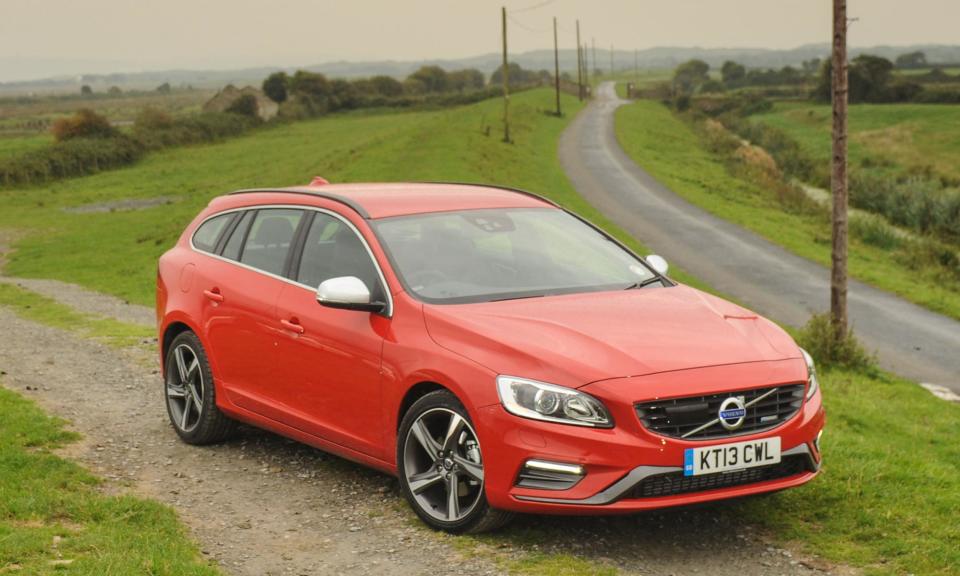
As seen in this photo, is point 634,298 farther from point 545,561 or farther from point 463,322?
point 545,561

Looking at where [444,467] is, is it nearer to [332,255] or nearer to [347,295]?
[347,295]

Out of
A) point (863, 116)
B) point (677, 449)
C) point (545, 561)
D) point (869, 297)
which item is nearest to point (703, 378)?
point (677, 449)

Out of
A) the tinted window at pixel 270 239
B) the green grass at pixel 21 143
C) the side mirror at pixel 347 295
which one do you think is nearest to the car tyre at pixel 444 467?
the side mirror at pixel 347 295

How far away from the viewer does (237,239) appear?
8625 mm

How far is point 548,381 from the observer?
5.89 m

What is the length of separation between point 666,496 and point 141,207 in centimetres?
4814

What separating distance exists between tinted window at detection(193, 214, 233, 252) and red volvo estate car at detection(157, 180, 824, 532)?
0.04 m

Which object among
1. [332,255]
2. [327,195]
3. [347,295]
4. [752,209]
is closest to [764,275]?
[752,209]

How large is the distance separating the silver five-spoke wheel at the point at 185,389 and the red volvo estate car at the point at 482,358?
0.07 feet

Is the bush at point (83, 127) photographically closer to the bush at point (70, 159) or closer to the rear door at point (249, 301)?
the bush at point (70, 159)

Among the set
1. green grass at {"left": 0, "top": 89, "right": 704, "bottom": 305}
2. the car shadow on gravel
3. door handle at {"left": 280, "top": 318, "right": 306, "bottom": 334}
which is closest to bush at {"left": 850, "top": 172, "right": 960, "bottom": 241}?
green grass at {"left": 0, "top": 89, "right": 704, "bottom": 305}

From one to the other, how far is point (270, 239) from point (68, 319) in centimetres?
1245

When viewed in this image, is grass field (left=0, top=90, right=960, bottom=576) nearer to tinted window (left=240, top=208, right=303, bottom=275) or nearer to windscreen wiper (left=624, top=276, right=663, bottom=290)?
windscreen wiper (left=624, top=276, right=663, bottom=290)

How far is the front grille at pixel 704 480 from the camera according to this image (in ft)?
19.2
